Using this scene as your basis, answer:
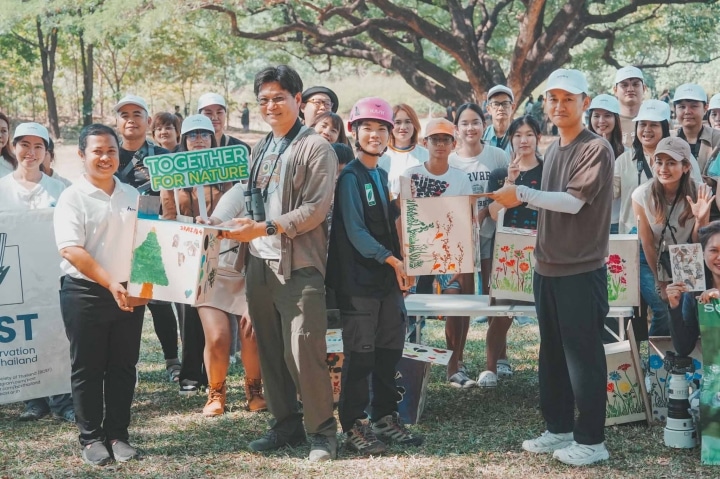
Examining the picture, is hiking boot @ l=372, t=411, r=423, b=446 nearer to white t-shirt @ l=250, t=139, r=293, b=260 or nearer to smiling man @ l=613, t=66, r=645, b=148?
white t-shirt @ l=250, t=139, r=293, b=260

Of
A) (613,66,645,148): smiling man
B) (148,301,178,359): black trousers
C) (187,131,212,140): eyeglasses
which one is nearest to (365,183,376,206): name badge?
(187,131,212,140): eyeglasses

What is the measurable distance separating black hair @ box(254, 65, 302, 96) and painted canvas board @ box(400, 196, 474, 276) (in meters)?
0.94

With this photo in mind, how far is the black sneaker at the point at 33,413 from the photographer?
18.7ft

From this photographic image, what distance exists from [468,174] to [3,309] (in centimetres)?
321

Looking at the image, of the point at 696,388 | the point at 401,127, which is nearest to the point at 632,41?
the point at 401,127

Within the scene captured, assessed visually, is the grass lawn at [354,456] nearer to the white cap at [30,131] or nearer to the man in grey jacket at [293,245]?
the man in grey jacket at [293,245]

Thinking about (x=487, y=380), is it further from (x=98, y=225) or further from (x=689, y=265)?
(x=98, y=225)

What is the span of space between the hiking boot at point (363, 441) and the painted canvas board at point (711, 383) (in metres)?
1.62

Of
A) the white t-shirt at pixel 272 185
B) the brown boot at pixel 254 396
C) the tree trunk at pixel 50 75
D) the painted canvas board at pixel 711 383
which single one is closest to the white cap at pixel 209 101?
the brown boot at pixel 254 396

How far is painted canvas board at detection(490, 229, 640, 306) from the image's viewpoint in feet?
18.5

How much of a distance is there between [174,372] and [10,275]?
60.0 inches

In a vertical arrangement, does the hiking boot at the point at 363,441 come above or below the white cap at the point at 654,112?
below

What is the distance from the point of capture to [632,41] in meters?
24.7

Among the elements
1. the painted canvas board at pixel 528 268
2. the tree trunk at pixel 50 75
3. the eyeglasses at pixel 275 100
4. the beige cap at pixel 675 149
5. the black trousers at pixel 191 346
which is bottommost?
the black trousers at pixel 191 346
